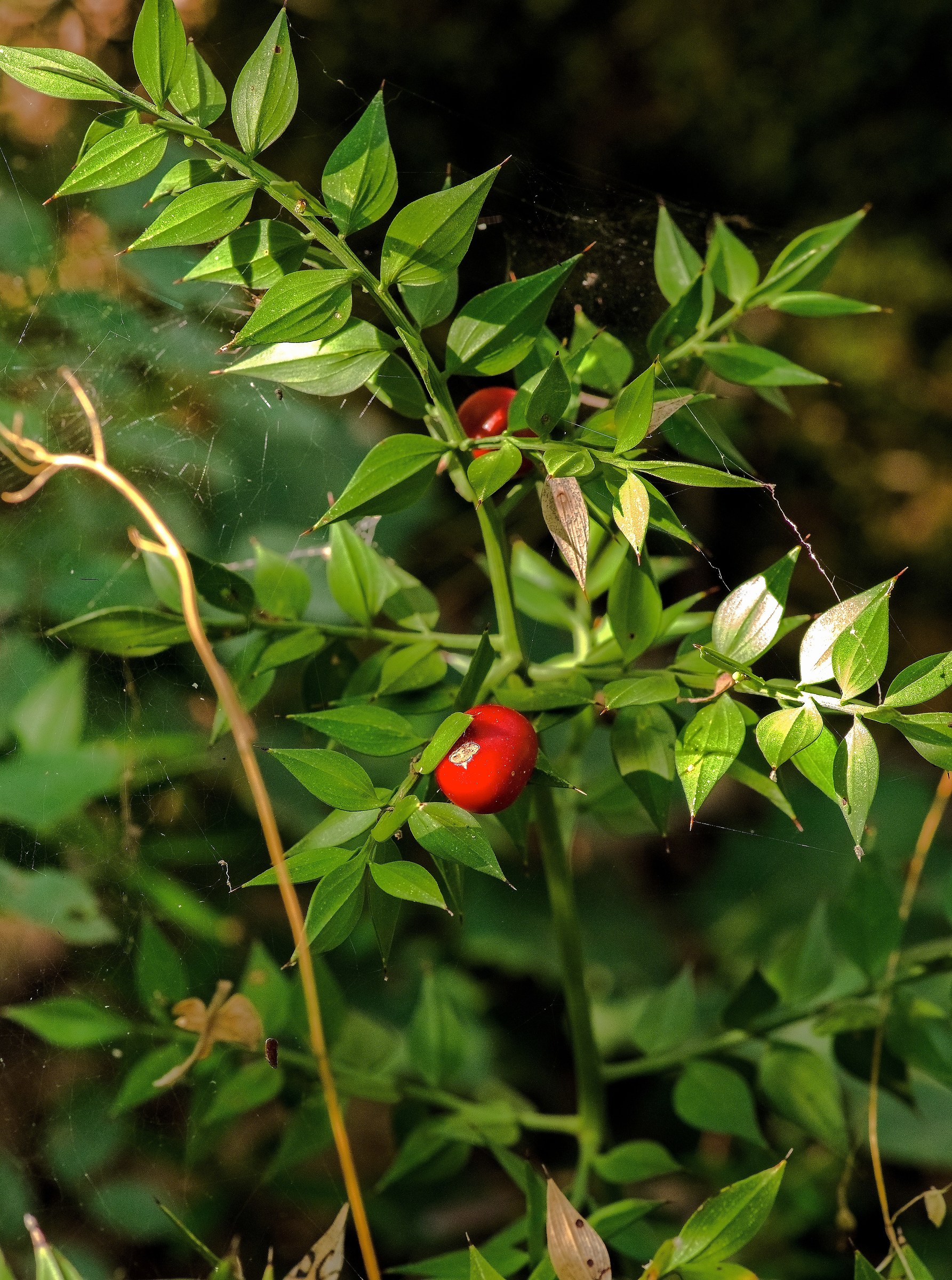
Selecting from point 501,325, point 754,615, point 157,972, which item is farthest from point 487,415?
point 157,972

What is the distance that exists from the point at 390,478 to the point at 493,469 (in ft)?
0.17

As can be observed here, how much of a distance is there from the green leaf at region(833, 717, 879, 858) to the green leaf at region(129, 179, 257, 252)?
34 centimetres

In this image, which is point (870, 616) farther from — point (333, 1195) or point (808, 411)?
point (808, 411)

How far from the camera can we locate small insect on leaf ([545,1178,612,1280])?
438mm

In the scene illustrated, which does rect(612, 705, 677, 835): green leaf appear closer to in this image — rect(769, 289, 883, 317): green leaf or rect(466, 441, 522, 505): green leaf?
rect(466, 441, 522, 505): green leaf

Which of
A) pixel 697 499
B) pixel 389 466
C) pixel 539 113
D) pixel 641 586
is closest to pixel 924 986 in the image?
pixel 697 499

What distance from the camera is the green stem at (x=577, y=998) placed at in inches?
25.3

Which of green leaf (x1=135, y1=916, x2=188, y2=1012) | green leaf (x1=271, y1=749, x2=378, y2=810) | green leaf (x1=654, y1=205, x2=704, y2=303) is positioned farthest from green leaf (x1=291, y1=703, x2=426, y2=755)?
green leaf (x1=654, y1=205, x2=704, y2=303)

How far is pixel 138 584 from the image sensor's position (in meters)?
0.60

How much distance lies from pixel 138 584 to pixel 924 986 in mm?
854

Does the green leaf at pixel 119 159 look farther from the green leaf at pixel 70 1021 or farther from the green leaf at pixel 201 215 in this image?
the green leaf at pixel 70 1021

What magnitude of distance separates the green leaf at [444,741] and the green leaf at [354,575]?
0.16m

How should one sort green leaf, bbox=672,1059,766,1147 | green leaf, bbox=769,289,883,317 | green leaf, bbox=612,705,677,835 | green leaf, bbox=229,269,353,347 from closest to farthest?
green leaf, bbox=229,269,353,347
green leaf, bbox=612,705,677,835
green leaf, bbox=769,289,883,317
green leaf, bbox=672,1059,766,1147

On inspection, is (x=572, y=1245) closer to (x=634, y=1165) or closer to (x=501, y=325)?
(x=634, y=1165)
